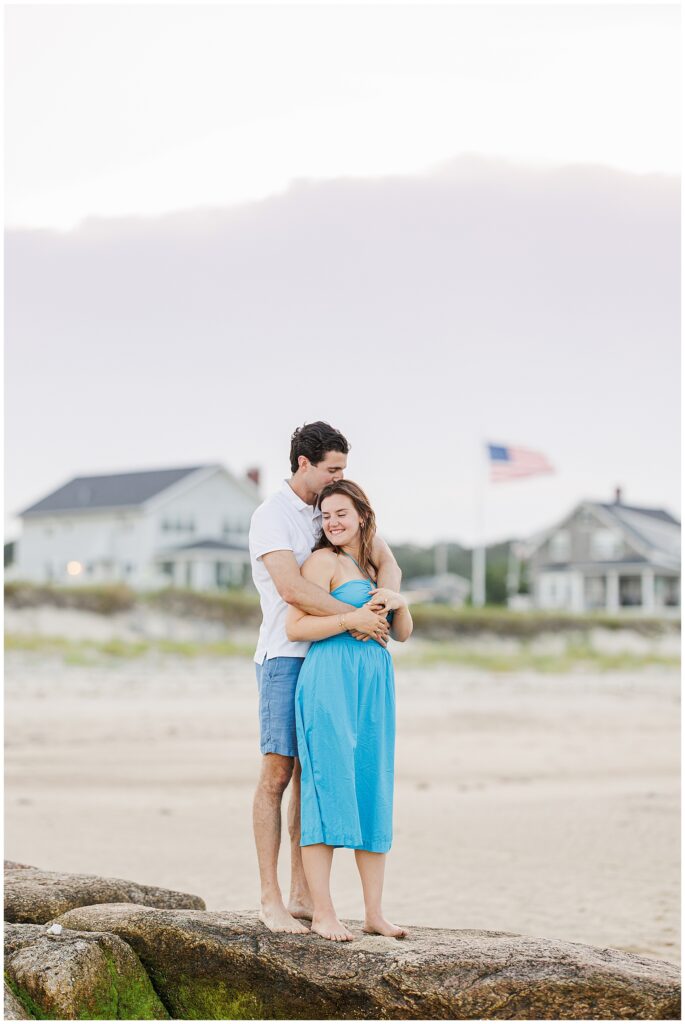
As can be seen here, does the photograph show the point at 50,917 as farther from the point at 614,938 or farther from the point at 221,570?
Answer: the point at 221,570

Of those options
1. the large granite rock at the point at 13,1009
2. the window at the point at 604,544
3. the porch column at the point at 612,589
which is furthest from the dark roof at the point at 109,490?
the large granite rock at the point at 13,1009

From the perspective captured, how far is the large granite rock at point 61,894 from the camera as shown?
5.13 meters

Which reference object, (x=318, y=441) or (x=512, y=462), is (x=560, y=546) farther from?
(x=318, y=441)

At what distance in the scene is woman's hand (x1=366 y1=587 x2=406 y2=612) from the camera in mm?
4699

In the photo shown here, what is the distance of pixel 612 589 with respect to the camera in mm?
38125

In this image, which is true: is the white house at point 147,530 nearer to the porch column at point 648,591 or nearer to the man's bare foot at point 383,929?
the porch column at point 648,591

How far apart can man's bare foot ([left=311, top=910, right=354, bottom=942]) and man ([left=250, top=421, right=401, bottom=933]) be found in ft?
0.19

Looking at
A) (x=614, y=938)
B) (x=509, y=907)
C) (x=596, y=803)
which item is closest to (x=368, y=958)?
(x=614, y=938)

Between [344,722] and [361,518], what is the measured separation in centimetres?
82

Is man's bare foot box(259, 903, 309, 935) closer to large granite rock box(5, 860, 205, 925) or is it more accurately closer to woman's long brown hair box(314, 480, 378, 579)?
large granite rock box(5, 860, 205, 925)

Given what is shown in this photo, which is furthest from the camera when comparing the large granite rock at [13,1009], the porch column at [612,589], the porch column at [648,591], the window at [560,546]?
the window at [560,546]

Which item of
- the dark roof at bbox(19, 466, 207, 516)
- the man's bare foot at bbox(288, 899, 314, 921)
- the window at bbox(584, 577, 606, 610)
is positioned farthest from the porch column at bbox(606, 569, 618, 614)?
the man's bare foot at bbox(288, 899, 314, 921)

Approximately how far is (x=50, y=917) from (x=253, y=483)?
34.4 meters

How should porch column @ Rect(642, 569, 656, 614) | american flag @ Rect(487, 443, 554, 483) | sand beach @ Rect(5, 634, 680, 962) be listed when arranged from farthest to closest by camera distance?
porch column @ Rect(642, 569, 656, 614), american flag @ Rect(487, 443, 554, 483), sand beach @ Rect(5, 634, 680, 962)
